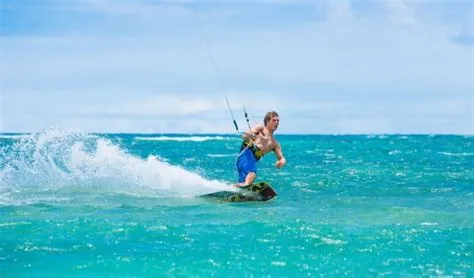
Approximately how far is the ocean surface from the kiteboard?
0.27 m

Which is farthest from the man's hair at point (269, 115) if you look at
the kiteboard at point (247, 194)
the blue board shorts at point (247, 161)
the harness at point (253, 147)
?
the kiteboard at point (247, 194)

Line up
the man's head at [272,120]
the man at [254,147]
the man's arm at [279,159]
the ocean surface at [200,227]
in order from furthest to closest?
1. the man at [254,147]
2. the man's head at [272,120]
3. the man's arm at [279,159]
4. the ocean surface at [200,227]

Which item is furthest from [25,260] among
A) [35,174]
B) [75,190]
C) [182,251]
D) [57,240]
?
[35,174]

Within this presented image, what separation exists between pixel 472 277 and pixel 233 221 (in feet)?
15.4

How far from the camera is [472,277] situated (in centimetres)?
885

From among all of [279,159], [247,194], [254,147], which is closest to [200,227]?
[247,194]

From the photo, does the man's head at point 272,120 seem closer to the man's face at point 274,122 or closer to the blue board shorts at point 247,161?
the man's face at point 274,122

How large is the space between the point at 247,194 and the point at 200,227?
141 inches

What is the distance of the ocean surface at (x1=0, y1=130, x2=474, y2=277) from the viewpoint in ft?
30.7

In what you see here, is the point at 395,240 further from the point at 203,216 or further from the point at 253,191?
the point at 253,191

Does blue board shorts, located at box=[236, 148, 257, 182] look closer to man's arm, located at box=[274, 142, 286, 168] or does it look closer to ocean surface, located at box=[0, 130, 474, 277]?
man's arm, located at box=[274, 142, 286, 168]

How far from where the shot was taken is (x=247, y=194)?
50.6 ft

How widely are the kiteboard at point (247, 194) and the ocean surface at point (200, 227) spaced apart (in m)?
0.27

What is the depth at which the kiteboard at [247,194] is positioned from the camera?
50.3ft
